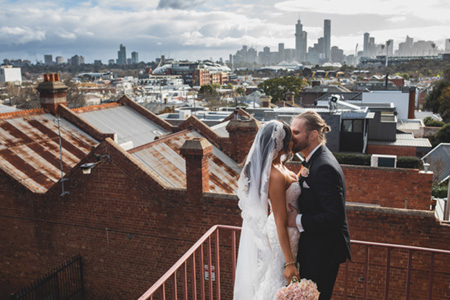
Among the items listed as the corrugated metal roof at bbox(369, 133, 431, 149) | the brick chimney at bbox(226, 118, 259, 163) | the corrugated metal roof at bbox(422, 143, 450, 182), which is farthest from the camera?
the corrugated metal roof at bbox(369, 133, 431, 149)

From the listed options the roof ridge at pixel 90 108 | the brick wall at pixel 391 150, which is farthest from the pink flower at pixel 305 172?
the brick wall at pixel 391 150

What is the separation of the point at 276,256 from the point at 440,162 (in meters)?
23.8

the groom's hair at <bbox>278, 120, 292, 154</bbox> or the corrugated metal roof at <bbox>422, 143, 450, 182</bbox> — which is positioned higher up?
the groom's hair at <bbox>278, 120, 292, 154</bbox>

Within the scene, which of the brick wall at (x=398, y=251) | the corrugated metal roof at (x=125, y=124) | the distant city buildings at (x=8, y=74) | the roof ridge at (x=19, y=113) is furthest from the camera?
the distant city buildings at (x=8, y=74)

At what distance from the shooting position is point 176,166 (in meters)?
11.7

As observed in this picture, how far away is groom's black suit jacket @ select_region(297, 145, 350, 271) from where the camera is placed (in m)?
3.22

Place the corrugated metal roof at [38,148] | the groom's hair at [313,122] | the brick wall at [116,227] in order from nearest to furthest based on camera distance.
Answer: the groom's hair at [313,122]
the brick wall at [116,227]
the corrugated metal roof at [38,148]

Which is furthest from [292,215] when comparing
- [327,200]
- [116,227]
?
[116,227]

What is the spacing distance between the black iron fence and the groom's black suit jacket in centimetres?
848

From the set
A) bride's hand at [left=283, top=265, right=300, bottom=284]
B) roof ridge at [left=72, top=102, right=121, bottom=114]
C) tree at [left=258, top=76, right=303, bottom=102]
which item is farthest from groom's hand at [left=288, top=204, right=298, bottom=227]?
tree at [left=258, top=76, right=303, bottom=102]

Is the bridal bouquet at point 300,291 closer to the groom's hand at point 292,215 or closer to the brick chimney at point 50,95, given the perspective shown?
the groom's hand at point 292,215

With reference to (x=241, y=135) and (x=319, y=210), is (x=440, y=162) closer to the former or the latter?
(x=241, y=135)

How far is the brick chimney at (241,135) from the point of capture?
1273 centimetres

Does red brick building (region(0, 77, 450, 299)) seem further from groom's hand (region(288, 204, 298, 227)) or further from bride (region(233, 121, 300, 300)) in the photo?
groom's hand (region(288, 204, 298, 227))
